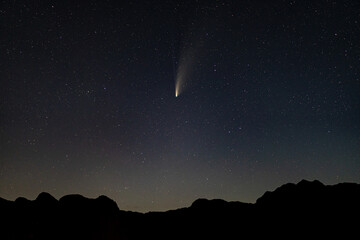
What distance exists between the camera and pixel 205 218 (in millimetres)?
41625

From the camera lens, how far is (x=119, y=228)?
29125 millimetres

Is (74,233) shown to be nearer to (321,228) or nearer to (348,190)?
(321,228)

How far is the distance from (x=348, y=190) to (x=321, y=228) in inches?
357

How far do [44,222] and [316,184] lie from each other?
3730cm

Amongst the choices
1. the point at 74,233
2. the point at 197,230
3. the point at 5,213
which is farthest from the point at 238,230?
the point at 5,213

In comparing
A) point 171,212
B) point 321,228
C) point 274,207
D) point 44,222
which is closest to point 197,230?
point 171,212

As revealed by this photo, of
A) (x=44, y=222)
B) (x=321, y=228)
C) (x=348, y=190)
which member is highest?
(x=348, y=190)

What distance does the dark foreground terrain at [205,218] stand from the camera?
958 inches

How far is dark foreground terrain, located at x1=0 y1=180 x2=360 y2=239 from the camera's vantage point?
79.8ft

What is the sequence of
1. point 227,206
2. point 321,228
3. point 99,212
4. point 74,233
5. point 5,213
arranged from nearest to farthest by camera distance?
1. point 5,213
2. point 74,233
3. point 99,212
4. point 321,228
5. point 227,206

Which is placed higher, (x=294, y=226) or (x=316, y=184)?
(x=316, y=184)

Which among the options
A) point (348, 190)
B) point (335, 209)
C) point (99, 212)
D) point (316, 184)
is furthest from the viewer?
point (316, 184)

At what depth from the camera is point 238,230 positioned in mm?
37656

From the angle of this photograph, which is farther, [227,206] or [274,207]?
[227,206]
